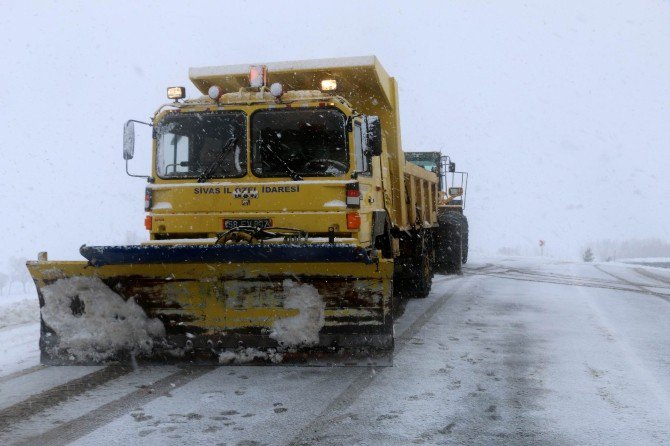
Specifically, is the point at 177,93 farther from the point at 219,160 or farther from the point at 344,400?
the point at 344,400

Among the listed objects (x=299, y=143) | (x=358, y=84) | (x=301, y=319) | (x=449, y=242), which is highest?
(x=358, y=84)

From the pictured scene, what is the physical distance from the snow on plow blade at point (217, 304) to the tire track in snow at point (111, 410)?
0.24 meters

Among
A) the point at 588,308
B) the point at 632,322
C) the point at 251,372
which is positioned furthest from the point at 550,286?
the point at 251,372

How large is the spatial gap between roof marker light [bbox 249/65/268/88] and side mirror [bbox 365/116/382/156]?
1.22 m

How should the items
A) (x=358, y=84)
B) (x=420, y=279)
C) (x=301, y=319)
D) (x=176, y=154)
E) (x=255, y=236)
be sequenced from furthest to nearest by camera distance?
(x=420, y=279), (x=358, y=84), (x=176, y=154), (x=255, y=236), (x=301, y=319)

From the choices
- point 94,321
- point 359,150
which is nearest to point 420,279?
point 359,150

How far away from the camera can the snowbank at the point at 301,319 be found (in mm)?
4969

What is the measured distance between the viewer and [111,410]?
4121 millimetres

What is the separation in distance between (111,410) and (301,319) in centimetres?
156

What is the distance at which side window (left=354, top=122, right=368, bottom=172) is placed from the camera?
21.1 feet

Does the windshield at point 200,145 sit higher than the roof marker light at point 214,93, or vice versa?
the roof marker light at point 214,93

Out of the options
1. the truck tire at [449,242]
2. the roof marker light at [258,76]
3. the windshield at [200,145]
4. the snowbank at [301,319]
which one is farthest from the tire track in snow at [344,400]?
the truck tire at [449,242]

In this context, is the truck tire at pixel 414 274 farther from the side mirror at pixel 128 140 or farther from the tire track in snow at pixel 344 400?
the side mirror at pixel 128 140

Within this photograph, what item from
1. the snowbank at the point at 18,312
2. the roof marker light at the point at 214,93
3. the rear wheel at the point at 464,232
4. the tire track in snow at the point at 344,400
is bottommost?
the tire track in snow at the point at 344,400
